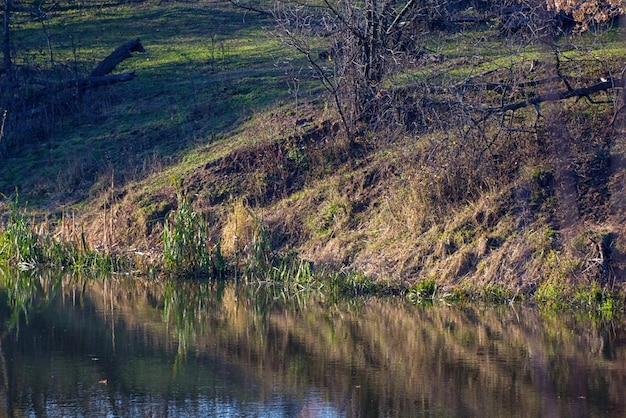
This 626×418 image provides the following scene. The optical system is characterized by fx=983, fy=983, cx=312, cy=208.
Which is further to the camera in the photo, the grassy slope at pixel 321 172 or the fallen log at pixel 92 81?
the fallen log at pixel 92 81

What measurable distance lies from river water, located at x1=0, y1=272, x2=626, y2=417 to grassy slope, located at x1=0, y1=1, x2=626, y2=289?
1728 mm

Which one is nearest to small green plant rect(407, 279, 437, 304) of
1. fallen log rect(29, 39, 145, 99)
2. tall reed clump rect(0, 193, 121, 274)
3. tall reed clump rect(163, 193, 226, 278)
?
tall reed clump rect(163, 193, 226, 278)

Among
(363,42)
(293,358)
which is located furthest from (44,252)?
(293,358)

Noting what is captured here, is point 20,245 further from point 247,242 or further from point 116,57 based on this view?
point 116,57

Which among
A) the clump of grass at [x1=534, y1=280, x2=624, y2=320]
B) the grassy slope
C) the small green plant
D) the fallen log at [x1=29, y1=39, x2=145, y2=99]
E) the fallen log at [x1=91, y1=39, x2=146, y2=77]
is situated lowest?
the small green plant

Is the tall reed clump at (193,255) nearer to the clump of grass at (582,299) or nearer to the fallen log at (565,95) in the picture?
the fallen log at (565,95)

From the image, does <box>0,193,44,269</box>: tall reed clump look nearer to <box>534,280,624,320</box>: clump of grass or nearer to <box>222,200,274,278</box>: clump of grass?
<box>222,200,274,278</box>: clump of grass

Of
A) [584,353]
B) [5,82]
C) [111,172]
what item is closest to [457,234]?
[584,353]

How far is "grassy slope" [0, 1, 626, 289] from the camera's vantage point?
17.1m

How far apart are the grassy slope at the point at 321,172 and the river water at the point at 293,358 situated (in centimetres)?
173

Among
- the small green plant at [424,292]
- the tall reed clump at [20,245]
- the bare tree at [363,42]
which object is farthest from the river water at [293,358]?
the bare tree at [363,42]

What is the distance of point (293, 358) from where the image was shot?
40.0 ft

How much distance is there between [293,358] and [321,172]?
10.6 metres

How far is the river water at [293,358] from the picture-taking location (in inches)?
390
